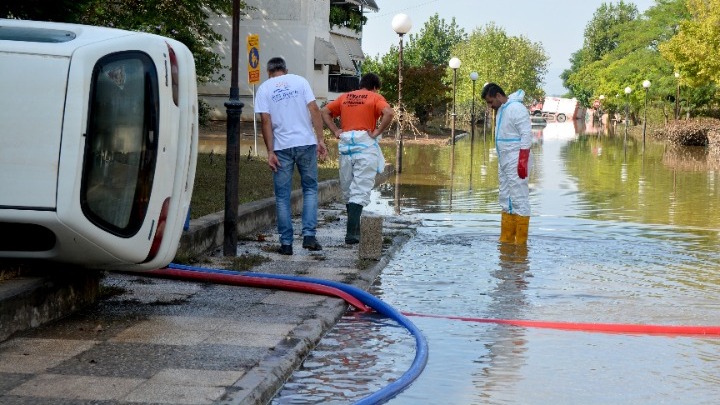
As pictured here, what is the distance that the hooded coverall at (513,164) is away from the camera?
14.1 meters

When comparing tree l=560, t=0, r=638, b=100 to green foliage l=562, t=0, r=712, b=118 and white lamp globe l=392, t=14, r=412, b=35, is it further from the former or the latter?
white lamp globe l=392, t=14, r=412, b=35

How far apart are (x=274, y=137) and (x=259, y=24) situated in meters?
40.5

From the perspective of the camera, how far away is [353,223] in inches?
516

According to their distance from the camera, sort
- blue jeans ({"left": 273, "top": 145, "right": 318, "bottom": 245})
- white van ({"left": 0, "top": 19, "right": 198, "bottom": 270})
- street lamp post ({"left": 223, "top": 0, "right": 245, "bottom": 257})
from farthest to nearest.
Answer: blue jeans ({"left": 273, "top": 145, "right": 318, "bottom": 245}), street lamp post ({"left": 223, "top": 0, "right": 245, "bottom": 257}), white van ({"left": 0, "top": 19, "right": 198, "bottom": 270})

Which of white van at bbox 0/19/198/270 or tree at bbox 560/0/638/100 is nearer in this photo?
white van at bbox 0/19/198/270

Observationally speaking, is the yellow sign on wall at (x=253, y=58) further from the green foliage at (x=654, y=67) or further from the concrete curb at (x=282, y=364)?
the green foliage at (x=654, y=67)

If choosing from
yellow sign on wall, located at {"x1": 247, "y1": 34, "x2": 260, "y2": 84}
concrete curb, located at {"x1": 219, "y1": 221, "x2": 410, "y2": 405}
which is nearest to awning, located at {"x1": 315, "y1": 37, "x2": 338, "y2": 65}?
yellow sign on wall, located at {"x1": 247, "y1": 34, "x2": 260, "y2": 84}

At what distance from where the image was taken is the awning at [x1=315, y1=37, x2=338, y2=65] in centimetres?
5482

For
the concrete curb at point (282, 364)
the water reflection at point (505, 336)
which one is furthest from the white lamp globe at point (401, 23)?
the concrete curb at point (282, 364)

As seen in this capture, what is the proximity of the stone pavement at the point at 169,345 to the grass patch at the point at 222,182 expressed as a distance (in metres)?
3.90

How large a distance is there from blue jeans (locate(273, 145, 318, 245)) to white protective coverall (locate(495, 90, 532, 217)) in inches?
107

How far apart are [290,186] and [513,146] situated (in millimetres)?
3126

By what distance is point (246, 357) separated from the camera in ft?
23.0

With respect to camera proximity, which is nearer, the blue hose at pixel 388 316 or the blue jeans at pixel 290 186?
the blue hose at pixel 388 316
